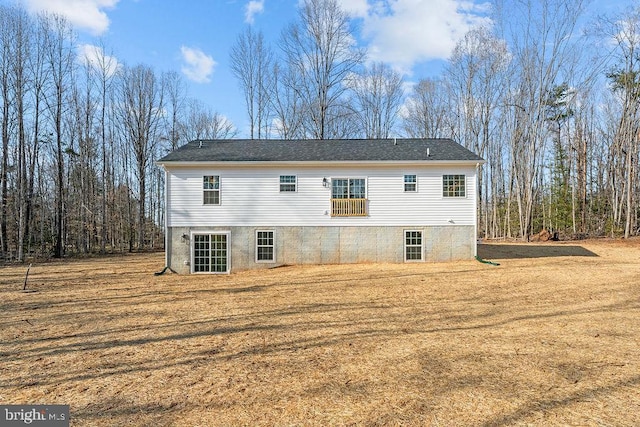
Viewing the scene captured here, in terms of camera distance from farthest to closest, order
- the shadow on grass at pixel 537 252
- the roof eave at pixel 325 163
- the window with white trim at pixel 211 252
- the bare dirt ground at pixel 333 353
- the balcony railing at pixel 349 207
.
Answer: the shadow on grass at pixel 537 252 → the balcony railing at pixel 349 207 → the window with white trim at pixel 211 252 → the roof eave at pixel 325 163 → the bare dirt ground at pixel 333 353

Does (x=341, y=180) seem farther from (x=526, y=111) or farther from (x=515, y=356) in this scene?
(x=526, y=111)

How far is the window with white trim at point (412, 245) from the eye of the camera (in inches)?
565

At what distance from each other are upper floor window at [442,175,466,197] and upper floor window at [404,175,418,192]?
1.20 metres

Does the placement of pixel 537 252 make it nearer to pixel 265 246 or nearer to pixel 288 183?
pixel 288 183

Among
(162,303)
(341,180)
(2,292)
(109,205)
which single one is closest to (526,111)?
(341,180)

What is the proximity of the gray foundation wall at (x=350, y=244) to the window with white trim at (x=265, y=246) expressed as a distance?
15cm

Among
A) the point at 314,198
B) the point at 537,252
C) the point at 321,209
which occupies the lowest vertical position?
the point at 537,252

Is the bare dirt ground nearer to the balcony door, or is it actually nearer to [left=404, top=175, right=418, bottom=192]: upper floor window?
the balcony door

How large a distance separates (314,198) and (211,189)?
14.4 ft

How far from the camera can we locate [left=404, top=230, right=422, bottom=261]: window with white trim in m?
14.4

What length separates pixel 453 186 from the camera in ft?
47.4

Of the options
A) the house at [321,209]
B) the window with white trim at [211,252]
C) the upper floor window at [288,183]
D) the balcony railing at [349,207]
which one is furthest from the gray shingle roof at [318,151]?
the window with white trim at [211,252]

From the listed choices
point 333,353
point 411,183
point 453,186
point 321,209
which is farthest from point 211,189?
point 333,353

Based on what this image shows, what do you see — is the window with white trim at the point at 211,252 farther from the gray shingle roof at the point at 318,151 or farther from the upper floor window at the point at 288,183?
the gray shingle roof at the point at 318,151
